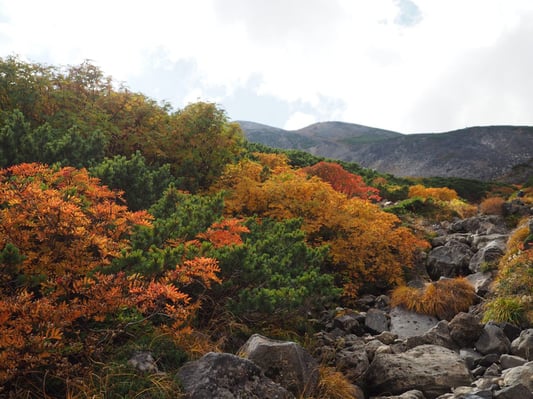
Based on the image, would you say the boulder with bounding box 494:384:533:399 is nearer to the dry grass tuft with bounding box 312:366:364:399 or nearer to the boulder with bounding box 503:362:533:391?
the boulder with bounding box 503:362:533:391

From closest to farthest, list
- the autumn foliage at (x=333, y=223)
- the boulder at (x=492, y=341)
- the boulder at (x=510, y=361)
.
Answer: the boulder at (x=510, y=361) < the boulder at (x=492, y=341) < the autumn foliage at (x=333, y=223)

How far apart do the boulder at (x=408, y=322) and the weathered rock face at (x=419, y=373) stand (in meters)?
2.43

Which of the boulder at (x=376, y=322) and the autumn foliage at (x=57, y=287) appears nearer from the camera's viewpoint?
the autumn foliage at (x=57, y=287)

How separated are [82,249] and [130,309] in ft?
2.94

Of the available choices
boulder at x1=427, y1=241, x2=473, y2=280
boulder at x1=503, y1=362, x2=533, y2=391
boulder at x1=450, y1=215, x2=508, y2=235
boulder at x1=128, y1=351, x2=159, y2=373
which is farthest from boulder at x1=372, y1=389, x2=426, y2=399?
boulder at x1=450, y1=215, x2=508, y2=235

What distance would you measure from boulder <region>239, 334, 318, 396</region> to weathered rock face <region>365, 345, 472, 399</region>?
4.10ft

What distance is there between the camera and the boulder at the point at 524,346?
236 inches

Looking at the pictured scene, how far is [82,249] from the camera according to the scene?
4785 mm

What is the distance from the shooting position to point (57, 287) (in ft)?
14.2

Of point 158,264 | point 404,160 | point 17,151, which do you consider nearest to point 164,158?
point 17,151

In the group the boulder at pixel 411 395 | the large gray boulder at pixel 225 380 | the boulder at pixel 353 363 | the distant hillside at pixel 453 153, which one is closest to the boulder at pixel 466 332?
the boulder at pixel 353 363

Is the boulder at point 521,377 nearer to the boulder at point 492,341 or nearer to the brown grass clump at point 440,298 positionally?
the boulder at point 492,341

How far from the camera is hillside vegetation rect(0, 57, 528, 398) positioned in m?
3.83

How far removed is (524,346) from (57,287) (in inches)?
249
